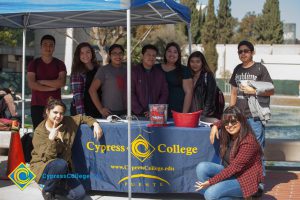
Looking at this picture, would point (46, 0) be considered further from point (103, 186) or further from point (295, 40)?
point (295, 40)

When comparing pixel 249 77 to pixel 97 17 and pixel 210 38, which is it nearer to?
pixel 97 17

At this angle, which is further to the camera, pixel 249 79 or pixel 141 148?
pixel 249 79

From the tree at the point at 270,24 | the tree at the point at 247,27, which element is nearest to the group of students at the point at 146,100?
the tree at the point at 270,24

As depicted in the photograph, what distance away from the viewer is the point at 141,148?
4.95 metres

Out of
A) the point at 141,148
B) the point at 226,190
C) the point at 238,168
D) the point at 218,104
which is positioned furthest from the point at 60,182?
the point at 218,104

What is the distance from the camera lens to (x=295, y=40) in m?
66.1

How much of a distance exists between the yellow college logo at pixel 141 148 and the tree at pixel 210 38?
4085cm

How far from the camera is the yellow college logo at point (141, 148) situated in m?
4.92

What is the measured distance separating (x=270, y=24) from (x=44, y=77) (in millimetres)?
50078

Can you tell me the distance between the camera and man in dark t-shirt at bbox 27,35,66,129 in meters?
5.77

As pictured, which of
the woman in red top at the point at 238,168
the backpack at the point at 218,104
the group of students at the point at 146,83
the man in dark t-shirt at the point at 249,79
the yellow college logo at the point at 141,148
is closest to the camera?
the woman in red top at the point at 238,168

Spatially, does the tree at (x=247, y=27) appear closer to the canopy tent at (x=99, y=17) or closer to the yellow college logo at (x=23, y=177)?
the canopy tent at (x=99, y=17)

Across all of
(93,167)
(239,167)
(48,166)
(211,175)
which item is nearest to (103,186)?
(93,167)

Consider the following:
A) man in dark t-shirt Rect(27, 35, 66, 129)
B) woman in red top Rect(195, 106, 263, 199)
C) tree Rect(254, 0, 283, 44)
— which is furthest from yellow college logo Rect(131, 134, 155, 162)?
tree Rect(254, 0, 283, 44)
